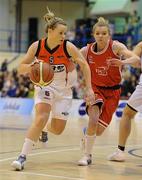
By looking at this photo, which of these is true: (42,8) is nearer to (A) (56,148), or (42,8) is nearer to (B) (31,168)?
(A) (56,148)

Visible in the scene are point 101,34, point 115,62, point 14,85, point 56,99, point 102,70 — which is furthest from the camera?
point 14,85

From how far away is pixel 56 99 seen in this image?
→ 7195mm

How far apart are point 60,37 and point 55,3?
25226 millimetres

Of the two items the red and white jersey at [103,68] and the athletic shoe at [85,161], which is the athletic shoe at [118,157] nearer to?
the athletic shoe at [85,161]

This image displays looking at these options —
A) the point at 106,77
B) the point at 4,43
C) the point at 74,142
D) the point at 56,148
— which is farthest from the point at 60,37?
the point at 4,43

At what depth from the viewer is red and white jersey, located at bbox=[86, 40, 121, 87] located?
749 cm

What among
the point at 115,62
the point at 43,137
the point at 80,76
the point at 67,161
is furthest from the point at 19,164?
the point at 80,76

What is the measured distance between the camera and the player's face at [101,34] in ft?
23.9

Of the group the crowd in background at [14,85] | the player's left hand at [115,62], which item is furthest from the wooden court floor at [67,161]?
the crowd in background at [14,85]

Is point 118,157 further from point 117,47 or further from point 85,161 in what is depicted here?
point 117,47

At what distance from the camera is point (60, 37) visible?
6.97 meters

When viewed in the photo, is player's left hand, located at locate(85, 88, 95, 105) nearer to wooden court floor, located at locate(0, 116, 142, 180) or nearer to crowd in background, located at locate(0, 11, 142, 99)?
wooden court floor, located at locate(0, 116, 142, 180)

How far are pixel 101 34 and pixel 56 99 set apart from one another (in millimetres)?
1059

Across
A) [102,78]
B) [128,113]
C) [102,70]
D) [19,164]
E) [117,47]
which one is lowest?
[19,164]
